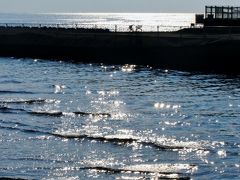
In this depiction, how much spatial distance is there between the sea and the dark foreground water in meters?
0.04

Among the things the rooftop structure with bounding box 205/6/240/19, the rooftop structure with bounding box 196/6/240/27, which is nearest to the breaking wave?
the rooftop structure with bounding box 196/6/240/27

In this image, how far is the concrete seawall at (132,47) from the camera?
2783 inches

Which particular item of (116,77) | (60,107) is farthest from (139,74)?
(60,107)

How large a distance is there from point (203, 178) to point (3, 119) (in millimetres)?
16777

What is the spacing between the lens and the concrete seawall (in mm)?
70688

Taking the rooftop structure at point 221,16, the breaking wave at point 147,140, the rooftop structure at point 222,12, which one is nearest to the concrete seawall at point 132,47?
the rooftop structure at point 221,16

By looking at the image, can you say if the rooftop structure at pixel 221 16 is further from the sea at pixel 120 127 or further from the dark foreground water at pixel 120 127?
the dark foreground water at pixel 120 127

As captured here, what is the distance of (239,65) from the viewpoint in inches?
2719

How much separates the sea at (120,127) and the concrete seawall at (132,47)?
357 inches

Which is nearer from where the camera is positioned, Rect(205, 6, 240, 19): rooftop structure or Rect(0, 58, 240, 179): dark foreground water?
Rect(0, 58, 240, 179): dark foreground water

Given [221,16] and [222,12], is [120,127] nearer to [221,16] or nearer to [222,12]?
[222,12]

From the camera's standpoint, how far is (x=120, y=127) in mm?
33281

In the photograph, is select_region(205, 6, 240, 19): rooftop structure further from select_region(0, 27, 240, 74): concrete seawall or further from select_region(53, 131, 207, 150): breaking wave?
select_region(53, 131, 207, 150): breaking wave

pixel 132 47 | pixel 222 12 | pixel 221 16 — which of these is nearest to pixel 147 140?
pixel 132 47
